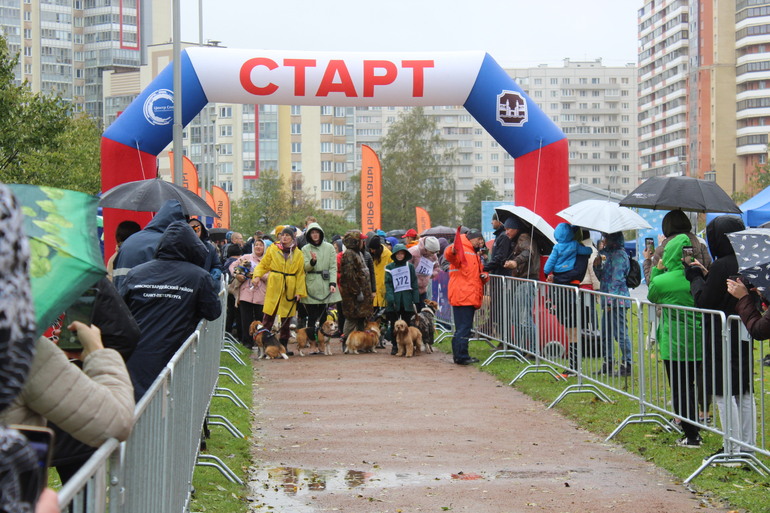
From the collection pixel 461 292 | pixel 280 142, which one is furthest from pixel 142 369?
pixel 280 142

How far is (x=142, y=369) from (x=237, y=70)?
10.3 metres

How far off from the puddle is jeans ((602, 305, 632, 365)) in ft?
9.19

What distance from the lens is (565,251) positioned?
1327 cm

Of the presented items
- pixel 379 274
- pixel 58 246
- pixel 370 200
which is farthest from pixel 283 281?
pixel 370 200

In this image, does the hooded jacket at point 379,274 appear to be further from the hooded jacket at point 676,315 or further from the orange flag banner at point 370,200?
the orange flag banner at point 370,200

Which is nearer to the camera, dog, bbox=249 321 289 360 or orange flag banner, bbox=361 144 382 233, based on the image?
dog, bbox=249 321 289 360

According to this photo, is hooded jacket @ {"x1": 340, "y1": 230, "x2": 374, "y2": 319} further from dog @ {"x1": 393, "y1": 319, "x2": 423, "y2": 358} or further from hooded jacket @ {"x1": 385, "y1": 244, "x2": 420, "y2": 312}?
dog @ {"x1": 393, "y1": 319, "x2": 423, "y2": 358}

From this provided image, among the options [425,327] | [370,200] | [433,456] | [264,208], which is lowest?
[433,456]

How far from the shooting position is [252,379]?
13781 millimetres

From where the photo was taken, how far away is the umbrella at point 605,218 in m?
12.7

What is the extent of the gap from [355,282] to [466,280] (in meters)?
2.25

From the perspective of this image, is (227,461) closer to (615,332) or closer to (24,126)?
(615,332)

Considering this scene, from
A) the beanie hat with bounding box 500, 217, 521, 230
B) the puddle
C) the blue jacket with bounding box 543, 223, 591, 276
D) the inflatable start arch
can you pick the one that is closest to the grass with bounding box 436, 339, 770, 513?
the puddle

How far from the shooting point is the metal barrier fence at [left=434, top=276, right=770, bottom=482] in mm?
7703
